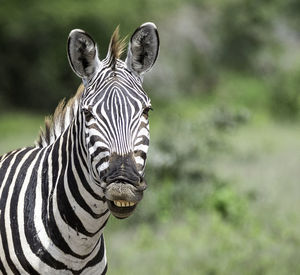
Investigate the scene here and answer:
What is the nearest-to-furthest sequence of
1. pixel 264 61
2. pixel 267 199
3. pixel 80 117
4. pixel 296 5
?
1. pixel 80 117
2. pixel 267 199
3. pixel 296 5
4. pixel 264 61

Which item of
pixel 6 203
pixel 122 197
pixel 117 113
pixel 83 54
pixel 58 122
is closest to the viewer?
pixel 122 197

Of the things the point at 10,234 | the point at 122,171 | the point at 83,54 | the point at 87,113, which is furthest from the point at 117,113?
the point at 10,234

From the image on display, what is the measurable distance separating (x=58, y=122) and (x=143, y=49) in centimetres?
95

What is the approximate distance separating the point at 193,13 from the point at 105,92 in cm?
2882

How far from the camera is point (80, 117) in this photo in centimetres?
387

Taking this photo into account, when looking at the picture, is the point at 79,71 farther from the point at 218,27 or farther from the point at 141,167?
the point at 218,27

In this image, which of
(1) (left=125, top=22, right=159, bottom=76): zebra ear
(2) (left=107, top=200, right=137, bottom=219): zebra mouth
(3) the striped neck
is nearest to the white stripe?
(3) the striped neck

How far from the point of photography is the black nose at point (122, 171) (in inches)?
135

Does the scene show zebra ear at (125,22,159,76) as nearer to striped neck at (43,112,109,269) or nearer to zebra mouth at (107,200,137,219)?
striped neck at (43,112,109,269)

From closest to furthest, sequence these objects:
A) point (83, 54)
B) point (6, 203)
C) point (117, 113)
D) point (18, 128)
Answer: point (117, 113), point (83, 54), point (6, 203), point (18, 128)

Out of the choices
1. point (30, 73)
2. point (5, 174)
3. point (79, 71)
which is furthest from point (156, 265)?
point (30, 73)

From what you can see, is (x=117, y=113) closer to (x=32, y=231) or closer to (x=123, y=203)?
(x=123, y=203)

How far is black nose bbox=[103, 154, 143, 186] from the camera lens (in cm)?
344

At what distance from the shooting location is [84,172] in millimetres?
3955
